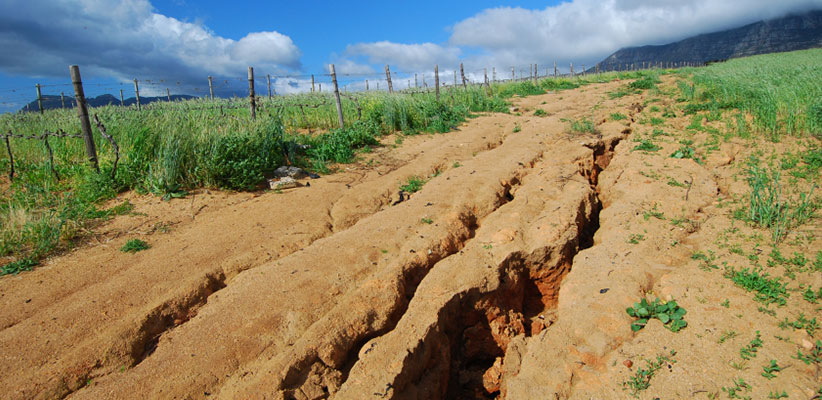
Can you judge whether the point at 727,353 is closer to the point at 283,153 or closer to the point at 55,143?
the point at 283,153

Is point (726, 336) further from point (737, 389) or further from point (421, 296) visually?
point (421, 296)

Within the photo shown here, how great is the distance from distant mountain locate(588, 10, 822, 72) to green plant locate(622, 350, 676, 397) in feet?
220

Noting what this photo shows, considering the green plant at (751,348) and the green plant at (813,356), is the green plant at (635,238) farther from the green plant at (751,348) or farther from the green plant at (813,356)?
the green plant at (813,356)

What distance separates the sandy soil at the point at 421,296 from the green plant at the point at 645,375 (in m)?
0.03

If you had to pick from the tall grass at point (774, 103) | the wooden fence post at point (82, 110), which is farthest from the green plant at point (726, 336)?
the wooden fence post at point (82, 110)

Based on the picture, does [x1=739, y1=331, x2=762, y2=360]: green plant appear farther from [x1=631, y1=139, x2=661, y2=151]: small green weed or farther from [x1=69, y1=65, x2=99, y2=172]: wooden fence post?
[x1=69, y1=65, x2=99, y2=172]: wooden fence post

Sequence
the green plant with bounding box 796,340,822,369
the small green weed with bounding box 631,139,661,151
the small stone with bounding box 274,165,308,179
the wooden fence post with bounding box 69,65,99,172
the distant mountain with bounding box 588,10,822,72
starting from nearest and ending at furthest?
the green plant with bounding box 796,340,822,369, the wooden fence post with bounding box 69,65,99,172, the small green weed with bounding box 631,139,661,151, the small stone with bounding box 274,165,308,179, the distant mountain with bounding box 588,10,822,72

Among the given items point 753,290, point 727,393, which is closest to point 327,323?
point 727,393

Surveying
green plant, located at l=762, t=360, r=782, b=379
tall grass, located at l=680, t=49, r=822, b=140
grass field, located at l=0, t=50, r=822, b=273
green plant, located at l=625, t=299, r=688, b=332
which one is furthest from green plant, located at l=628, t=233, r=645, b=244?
grass field, located at l=0, t=50, r=822, b=273

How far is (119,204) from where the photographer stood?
489 cm

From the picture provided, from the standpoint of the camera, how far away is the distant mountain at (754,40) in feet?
219

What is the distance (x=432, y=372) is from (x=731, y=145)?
545 cm

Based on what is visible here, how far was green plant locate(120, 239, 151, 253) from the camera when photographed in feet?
12.5

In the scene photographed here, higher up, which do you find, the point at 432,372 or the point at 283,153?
the point at 283,153
